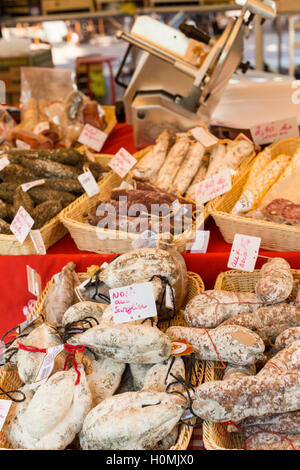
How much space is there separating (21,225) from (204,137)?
3.87 feet

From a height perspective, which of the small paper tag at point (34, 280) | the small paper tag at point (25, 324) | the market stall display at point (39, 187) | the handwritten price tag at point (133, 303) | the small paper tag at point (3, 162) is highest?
the handwritten price tag at point (133, 303)

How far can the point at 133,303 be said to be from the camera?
60.1 inches

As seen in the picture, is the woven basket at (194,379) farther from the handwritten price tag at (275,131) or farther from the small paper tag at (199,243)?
the handwritten price tag at (275,131)

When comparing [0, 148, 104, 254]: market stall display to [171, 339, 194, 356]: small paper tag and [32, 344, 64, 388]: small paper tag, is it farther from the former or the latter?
[171, 339, 194, 356]: small paper tag

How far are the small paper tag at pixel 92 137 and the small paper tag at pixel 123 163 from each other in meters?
0.70

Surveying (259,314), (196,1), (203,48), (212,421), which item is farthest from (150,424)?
(196,1)

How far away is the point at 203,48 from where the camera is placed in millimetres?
2986

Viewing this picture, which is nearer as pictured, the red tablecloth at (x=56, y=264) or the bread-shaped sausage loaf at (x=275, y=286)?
the bread-shaped sausage loaf at (x=275, y=286)

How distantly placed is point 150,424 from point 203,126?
210 cm

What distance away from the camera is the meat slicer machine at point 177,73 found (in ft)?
9.34

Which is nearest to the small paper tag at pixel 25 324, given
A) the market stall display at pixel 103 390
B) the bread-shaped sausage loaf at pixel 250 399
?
the market stall display at pixel 103 390

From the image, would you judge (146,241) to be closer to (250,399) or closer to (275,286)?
(275,286)

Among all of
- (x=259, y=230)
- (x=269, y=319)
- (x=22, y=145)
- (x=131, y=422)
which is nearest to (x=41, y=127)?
(x=22, y=145)

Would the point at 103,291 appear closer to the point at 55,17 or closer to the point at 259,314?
the point at 259,314
